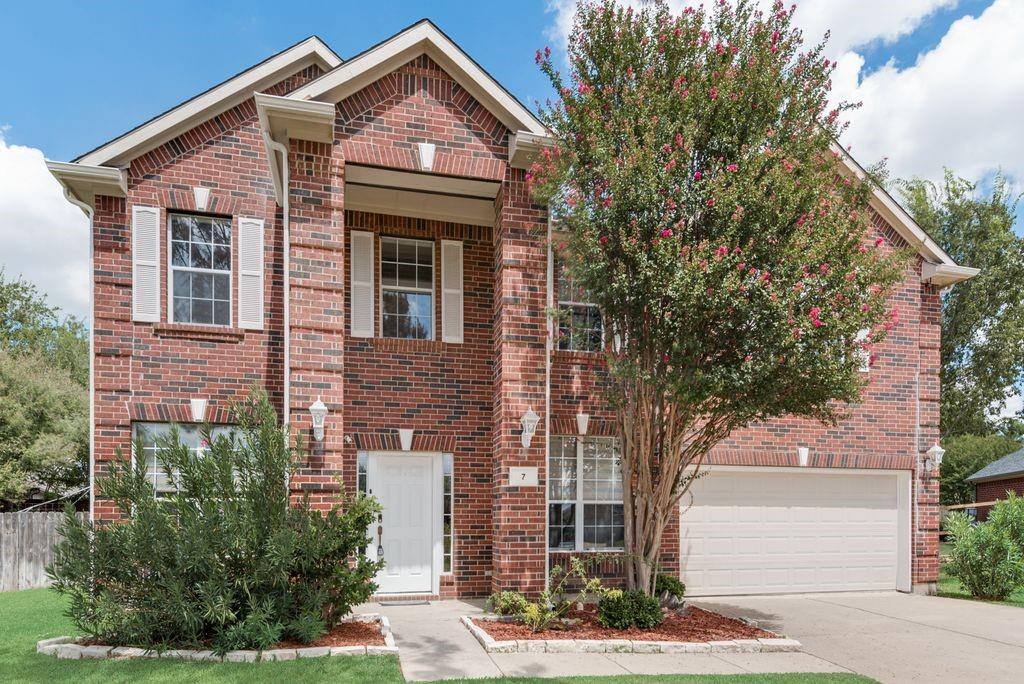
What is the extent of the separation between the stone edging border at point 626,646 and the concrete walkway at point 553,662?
9 centimetres

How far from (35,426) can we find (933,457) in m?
22.7

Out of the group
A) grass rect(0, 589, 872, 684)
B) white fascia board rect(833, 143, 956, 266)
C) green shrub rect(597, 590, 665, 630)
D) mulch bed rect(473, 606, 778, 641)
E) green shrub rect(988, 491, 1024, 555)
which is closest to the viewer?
grass rect(0, 589, 872, 684)

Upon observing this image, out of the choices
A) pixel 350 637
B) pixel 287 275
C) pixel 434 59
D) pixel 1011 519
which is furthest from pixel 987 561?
pixel 287 275

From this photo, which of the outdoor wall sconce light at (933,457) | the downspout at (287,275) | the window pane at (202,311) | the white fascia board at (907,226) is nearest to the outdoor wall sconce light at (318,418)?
the downspout at (287,275)

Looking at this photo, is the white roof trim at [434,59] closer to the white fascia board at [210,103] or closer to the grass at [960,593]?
the white fascia board at [210,103]

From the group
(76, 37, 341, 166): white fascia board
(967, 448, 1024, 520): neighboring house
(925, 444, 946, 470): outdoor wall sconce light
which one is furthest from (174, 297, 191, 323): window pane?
(967, 448, 1024, 520): neighboring house

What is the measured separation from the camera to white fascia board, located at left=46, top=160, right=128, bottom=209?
964 centimetres

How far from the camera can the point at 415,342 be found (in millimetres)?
11031

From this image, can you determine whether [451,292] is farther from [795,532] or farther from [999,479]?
[999,479]

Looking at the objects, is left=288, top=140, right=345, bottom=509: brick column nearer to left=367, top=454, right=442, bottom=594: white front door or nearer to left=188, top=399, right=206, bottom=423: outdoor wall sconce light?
left=367, top=454, right=442, bottom=594: white front door

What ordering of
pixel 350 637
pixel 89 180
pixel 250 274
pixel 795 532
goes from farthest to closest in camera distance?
pixel 795 532, pixel 250 274, pixel 89 180, pixel 350 637

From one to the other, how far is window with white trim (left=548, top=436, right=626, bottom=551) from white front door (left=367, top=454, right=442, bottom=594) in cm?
190

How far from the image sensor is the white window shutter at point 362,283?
10852 mm

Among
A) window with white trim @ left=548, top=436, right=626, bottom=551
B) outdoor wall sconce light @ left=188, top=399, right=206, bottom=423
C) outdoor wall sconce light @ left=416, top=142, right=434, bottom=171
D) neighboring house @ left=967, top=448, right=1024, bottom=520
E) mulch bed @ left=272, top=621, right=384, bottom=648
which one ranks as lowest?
neighboring house @ left=967, top=448, right=1024, bottom=520
